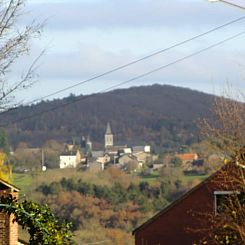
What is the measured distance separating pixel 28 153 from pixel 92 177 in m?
16.6

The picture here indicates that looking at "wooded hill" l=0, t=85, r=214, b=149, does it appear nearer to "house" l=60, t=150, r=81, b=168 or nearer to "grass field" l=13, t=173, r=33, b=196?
"house" l=60, t=150, r=81, b=168

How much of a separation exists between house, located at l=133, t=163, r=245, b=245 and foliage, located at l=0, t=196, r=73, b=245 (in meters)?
23.1

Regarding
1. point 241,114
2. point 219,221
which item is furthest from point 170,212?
point 241,114

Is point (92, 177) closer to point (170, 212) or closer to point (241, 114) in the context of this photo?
point (170, 212)

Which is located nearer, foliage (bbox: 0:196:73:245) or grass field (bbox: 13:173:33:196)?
foliage (bbox: 0:196:73:245)

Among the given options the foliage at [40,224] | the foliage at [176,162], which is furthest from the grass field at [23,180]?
the foliage at [40,224]

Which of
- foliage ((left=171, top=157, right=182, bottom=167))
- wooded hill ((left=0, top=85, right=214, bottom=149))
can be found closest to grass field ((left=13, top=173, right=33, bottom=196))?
foliage ((left=171, top=157, right=182, bottom=167))

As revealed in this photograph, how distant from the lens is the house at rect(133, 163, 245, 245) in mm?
47875

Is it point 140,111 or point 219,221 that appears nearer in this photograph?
point 219,221

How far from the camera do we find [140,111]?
195 metres

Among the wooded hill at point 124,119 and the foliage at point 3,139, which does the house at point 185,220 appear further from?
the wooded hill at point 124,119

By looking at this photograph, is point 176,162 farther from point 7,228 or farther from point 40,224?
point 40,224

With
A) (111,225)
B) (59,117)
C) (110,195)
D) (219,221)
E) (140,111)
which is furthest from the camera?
(140,111)

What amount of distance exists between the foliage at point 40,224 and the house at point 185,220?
909 inches
